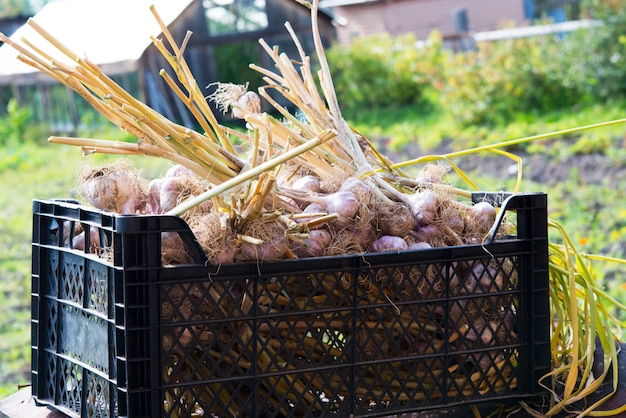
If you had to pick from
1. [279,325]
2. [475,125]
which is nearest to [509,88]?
[475,125]

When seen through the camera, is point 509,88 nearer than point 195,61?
Yes

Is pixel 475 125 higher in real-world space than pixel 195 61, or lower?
lower

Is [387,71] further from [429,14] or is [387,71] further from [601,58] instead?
[429,14]

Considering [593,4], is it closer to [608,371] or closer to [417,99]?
[417,99]

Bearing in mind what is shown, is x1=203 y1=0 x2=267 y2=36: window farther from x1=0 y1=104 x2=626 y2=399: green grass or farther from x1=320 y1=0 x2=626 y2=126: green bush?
x1=320 y1=0 x2=626 y2=126: green bush

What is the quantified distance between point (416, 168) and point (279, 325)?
6.19m

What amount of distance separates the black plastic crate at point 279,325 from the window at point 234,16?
15.1 metres

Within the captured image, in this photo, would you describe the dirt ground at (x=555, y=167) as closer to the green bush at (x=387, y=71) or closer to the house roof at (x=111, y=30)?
the house roof at (x=111, y=30)

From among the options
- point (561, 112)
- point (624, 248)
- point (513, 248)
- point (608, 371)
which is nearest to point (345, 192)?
point (513, 248)

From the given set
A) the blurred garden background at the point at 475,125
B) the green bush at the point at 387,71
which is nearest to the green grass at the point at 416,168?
the blurred garden background at the point at 475,125

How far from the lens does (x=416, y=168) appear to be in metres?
7.53

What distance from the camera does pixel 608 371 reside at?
1756 millimetres

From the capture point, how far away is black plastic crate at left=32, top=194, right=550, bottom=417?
135 cm

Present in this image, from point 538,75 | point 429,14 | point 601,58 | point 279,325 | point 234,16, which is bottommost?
point 279,325
